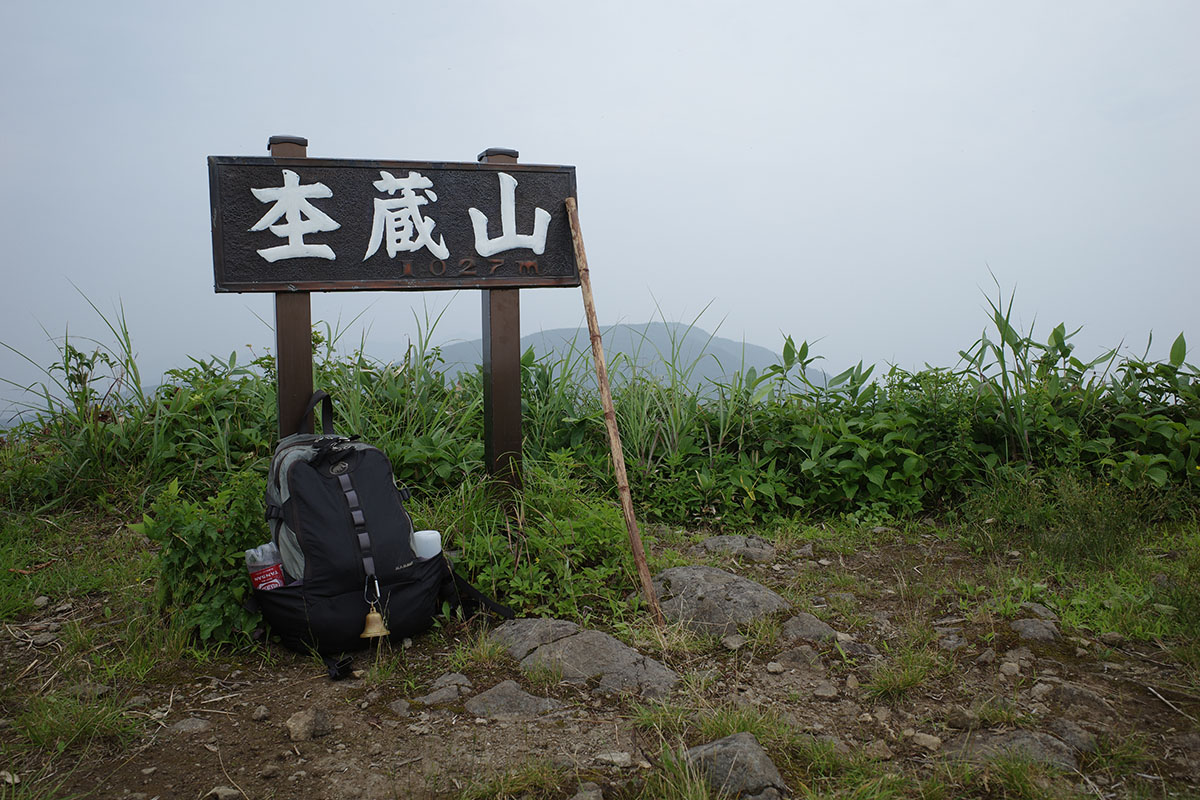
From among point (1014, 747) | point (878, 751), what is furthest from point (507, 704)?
point (1014, 747)

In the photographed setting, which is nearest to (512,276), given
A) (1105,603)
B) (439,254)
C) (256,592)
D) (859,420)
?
(439,254)

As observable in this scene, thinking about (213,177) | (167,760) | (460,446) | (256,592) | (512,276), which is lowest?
(167,760)

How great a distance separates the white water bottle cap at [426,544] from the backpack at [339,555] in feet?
0.20

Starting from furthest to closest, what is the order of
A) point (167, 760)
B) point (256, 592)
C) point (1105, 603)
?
point (1105, 603) < point (256, 592) < point (167, 760)

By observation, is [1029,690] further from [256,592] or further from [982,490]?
[256,592]

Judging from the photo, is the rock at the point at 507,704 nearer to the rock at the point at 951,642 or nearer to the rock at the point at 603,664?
the rock at the point at 603,664

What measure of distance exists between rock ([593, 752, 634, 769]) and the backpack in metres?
1.19

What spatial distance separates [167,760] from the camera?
9.06ft

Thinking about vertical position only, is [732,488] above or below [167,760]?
above

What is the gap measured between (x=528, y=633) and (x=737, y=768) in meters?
1.26

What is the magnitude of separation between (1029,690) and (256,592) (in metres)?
3.09

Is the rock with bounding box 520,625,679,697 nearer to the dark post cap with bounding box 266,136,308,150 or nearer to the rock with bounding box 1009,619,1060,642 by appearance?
the rock with bounding box 1009,619,1060,642

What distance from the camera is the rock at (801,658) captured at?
3.39m

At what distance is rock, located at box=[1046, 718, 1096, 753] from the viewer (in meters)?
2.74
